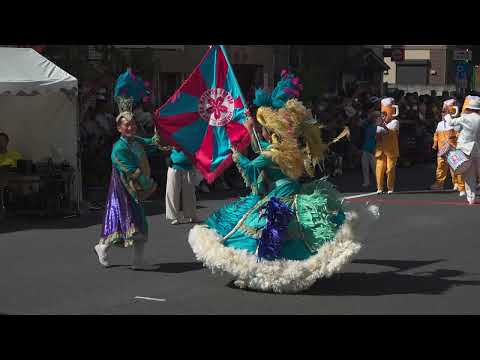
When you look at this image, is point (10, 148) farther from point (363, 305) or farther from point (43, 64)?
point (363, 305)

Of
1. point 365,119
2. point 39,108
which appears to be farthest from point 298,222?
point 365,119

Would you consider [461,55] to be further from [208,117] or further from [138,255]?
[138,255]

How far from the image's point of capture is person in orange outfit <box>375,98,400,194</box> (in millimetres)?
17234

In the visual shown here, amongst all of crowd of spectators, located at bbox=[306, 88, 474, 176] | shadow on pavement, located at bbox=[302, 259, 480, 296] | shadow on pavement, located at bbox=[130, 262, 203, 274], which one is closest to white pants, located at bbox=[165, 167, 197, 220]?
shadow on pavement, located at bbox=[130, 262, 203, 274]

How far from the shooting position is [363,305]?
8.16 meters

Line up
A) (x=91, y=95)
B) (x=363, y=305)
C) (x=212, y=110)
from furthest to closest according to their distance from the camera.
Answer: (x=91, y=95) → (x=212, y=110) → (x=363, y=305)

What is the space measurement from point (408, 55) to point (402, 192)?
3551 cm

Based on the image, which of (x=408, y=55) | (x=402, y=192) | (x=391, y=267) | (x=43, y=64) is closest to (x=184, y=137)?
(x=391, y=267)

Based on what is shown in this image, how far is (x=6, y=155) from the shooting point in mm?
13906

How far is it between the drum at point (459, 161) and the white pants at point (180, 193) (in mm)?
4590

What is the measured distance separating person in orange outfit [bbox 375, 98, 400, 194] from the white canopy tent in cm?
574

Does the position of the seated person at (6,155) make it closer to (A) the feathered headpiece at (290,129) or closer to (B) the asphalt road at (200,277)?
(B) the asphalt road at (200,277)

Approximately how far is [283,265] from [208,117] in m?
1.95

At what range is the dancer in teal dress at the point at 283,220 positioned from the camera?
8.34m
